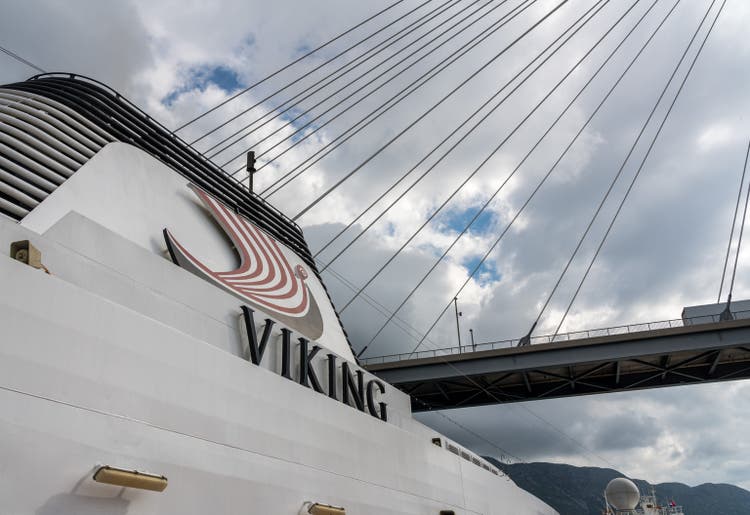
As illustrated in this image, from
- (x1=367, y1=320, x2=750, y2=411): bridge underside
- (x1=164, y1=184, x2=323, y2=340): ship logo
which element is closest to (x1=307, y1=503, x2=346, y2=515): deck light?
(x1=164, y1=184, x2=323, y2=340): ship logo

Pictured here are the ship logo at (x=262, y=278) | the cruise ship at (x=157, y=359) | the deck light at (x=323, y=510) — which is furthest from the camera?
the ship logo at (x=262, y=278)

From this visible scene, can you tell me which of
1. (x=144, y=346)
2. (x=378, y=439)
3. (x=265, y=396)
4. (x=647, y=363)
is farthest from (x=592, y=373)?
(x=144, y=346)

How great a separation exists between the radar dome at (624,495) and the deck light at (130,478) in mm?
34851

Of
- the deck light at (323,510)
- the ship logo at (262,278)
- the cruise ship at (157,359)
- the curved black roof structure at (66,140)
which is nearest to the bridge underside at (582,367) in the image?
the cruise ship at (157,359)

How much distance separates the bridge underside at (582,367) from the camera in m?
37.1

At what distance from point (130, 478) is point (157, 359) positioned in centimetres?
169

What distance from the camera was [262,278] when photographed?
16.4m

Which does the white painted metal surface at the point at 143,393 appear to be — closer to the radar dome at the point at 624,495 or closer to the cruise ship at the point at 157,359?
the cruise ship at the point at 157,359

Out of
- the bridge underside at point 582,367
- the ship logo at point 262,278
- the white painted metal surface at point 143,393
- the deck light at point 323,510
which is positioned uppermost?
the bridge underside at point 582,367

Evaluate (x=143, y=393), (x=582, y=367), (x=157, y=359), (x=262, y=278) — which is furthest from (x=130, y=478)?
(x=582, y=367)

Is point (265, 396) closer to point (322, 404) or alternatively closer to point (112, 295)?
point (322, 404)

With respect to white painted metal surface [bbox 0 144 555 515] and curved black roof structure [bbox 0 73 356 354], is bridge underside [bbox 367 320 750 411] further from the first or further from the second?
white painted metal surface [bbox 0 144 555 515]

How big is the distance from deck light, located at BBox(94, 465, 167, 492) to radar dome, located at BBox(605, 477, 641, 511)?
34851 millimetres

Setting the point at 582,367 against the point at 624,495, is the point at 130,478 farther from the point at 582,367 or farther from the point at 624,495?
the point at 582,367
